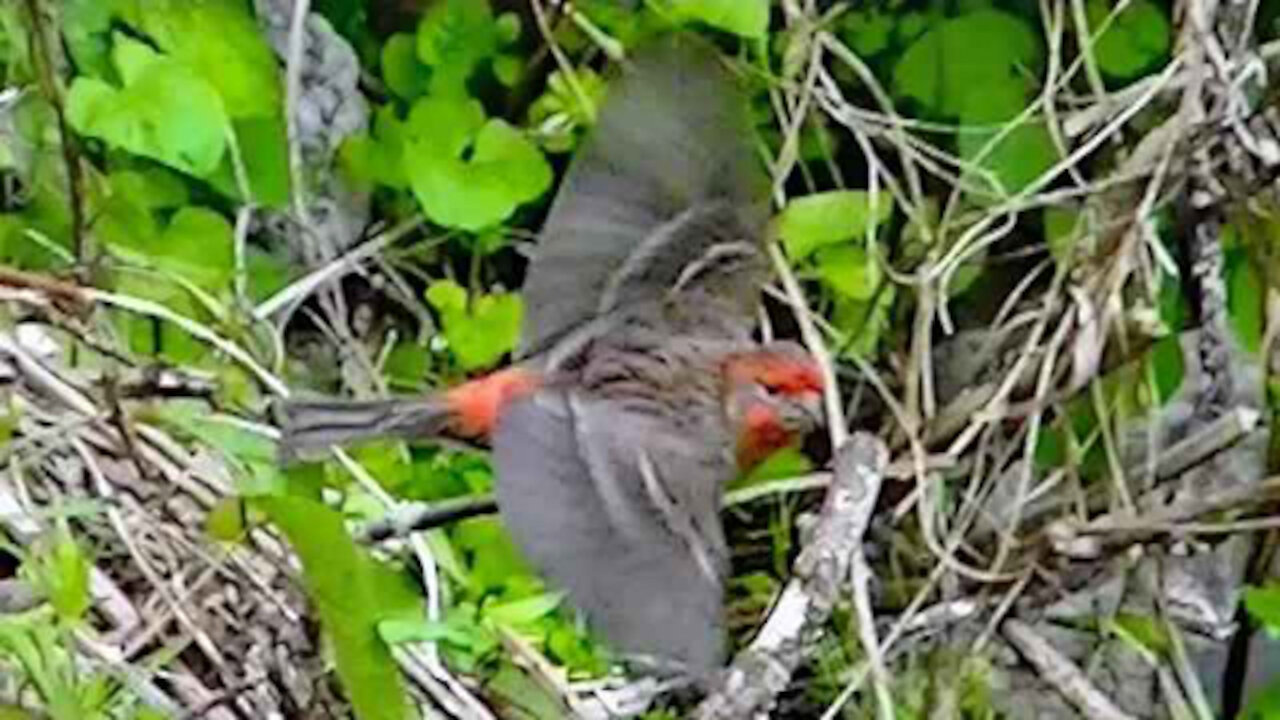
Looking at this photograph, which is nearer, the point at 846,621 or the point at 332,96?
the point at 846,621

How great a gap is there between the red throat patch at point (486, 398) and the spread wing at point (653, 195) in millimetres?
33

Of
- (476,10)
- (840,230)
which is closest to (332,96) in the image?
(476,10)

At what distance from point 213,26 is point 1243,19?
2.45 feet

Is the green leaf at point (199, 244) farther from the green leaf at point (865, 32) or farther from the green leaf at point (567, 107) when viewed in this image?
the green leaf at point (865, 32)

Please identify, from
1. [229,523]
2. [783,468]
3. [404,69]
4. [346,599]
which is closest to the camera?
[346,599]

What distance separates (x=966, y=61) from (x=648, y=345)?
0.60 meters

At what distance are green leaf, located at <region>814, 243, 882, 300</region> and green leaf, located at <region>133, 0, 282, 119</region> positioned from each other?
43cm

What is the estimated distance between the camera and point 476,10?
267 cm

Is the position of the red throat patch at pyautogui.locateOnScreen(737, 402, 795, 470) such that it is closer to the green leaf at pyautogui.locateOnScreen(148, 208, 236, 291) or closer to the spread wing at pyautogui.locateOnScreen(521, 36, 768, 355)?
the spread wing at pyautogui.locateOnScreen(521, 36, 768, 355)

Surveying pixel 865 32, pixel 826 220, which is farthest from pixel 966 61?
pixel 826 220

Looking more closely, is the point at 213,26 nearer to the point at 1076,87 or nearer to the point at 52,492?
the point at 52,492

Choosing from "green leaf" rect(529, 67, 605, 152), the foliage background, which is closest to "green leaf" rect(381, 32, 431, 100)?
the foliage background

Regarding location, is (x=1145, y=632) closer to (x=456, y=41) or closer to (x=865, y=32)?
(x=865, y=32)

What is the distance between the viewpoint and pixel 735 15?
243 centimetres
